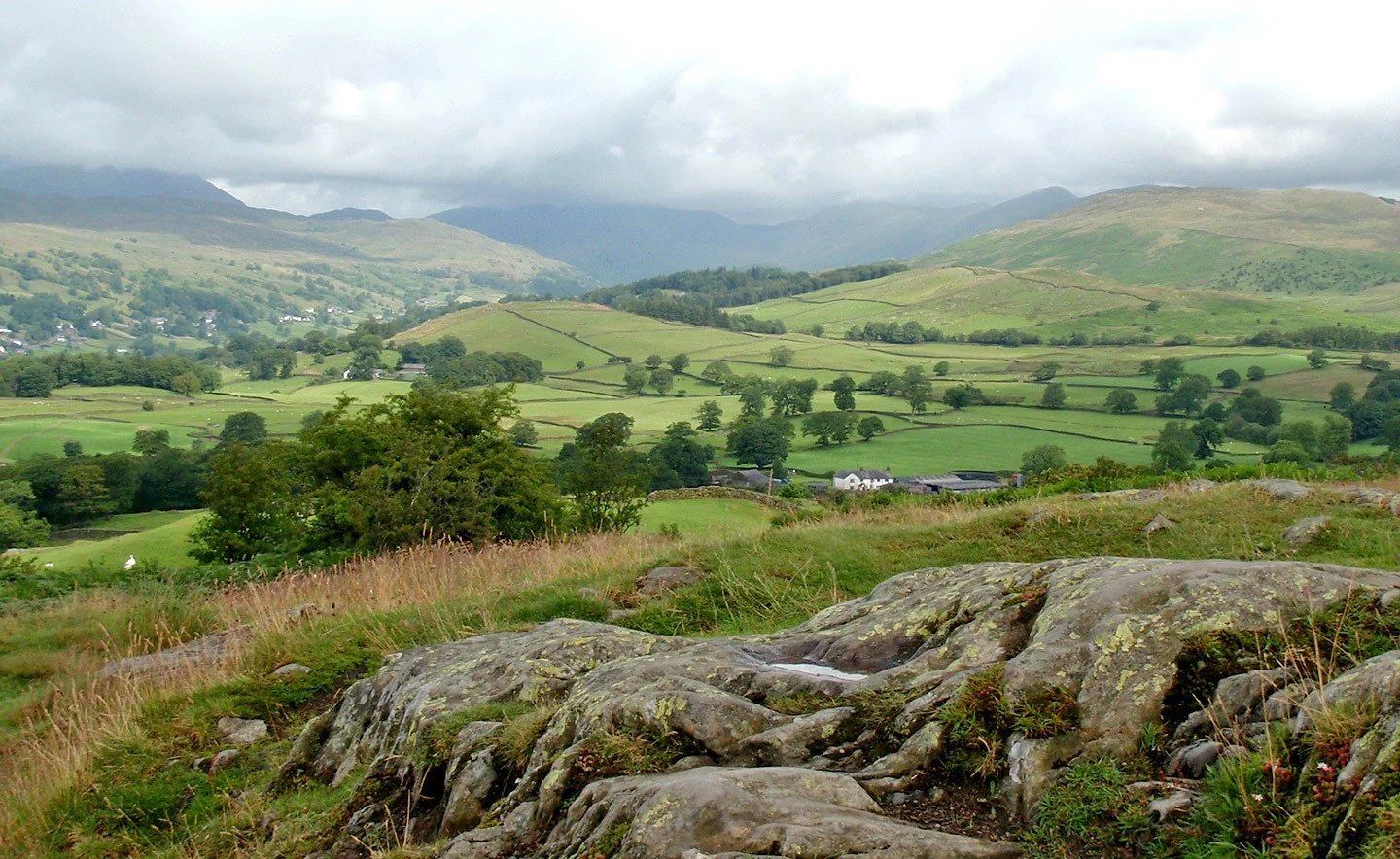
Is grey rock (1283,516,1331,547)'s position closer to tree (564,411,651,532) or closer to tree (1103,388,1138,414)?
tree (564,411,651,532)

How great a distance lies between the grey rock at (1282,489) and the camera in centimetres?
1504

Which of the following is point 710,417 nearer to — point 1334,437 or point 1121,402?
point 1121,402

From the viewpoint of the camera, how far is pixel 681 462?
7738 centimetres

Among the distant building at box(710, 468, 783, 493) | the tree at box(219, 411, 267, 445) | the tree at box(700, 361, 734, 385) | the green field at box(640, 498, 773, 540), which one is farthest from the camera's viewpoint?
the tree at box(700, 361, 734, 385)

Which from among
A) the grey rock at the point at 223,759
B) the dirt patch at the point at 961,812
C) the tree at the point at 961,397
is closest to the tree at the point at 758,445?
the tree at the point at 961,397

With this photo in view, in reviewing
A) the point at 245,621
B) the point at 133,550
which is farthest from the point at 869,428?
the point at 245,621

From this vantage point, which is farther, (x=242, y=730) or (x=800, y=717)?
(x=242, y=730)

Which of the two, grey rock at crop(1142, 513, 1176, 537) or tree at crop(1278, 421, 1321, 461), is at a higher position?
grey rock at crop(1142, 513, 1176, 537)

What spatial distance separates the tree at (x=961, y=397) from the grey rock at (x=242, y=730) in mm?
107740

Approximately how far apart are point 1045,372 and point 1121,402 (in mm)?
30543

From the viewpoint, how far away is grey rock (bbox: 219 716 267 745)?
864 centimetres

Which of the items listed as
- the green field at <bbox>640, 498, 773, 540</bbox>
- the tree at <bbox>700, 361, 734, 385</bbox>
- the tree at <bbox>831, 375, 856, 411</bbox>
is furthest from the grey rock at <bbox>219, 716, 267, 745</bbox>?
the tree at <bbox>700, 361, 734, 385</bbox>

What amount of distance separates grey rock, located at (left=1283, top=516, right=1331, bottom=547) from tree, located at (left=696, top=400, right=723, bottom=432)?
87302 mm

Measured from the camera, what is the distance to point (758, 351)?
167 metres
